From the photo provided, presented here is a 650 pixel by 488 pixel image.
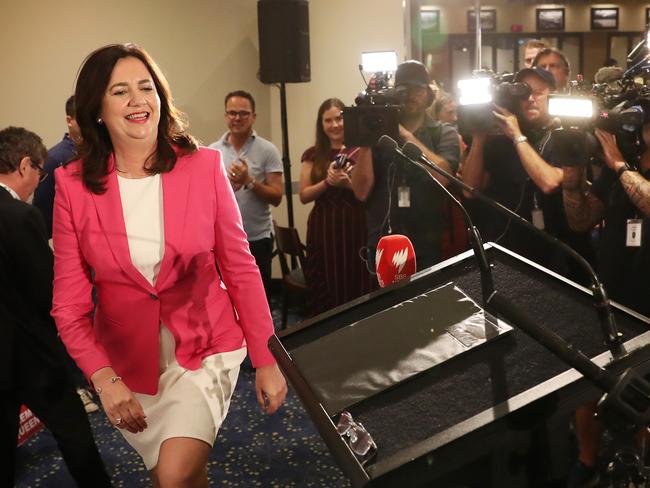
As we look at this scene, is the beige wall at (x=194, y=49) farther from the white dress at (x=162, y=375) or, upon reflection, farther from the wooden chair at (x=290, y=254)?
the white dress at (x=162, y=375)

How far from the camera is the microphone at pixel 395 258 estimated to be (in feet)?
5.66

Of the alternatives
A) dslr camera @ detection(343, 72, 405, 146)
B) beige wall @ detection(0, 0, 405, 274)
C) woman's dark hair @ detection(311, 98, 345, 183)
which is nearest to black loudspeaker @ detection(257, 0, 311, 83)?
beige wall @ detection(0, 0, 405, 274)

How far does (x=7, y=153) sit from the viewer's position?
2.82 m

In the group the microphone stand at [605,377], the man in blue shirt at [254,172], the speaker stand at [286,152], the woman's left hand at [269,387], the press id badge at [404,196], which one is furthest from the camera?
the speaker stand at [286,152]

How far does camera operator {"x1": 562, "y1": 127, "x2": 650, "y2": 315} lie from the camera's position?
2400mm

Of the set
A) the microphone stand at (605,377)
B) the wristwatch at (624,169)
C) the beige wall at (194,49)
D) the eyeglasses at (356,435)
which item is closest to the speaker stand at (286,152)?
→ the beige wall at (194,49)

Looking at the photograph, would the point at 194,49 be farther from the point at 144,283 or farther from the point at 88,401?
the point at 144,283

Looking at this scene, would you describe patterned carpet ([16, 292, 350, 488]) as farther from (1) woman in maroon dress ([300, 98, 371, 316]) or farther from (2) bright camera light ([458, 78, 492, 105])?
(2) bright camera light ([458, 78, 492, 105])

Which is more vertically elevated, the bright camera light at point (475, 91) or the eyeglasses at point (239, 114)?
the bright camera light at point (475, 91)

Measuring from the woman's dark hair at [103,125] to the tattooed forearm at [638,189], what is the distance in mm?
1405

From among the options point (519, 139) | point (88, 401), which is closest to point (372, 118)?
point (519, 139)

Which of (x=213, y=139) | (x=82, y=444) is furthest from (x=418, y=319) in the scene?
(x=213, y=139)

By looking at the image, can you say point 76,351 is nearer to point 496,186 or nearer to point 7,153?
point 7,153

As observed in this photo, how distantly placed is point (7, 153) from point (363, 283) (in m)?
2.17
